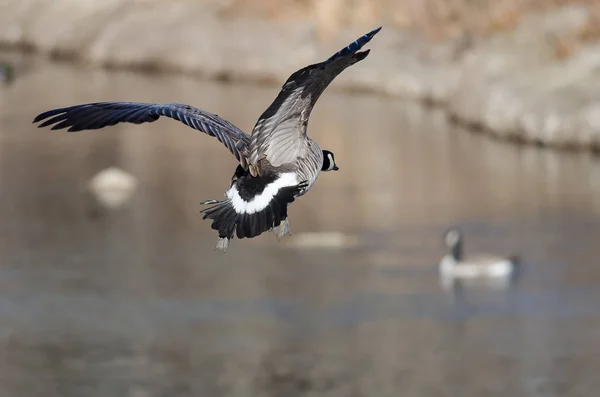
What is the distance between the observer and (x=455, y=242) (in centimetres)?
2545

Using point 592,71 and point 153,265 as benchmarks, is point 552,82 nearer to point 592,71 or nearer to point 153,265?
point 592,71

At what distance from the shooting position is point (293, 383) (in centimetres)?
2327

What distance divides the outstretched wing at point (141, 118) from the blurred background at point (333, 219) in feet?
43.0

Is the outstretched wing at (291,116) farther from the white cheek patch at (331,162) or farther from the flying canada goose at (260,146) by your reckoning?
the white cheek patch at (331,162)

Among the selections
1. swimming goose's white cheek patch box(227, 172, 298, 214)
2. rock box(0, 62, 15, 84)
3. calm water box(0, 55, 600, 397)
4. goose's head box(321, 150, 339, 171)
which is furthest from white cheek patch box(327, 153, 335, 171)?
rock box(0, 62, 15, 84)

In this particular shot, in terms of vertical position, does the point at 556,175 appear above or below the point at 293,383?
above

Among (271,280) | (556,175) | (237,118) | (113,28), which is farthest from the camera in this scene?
(113,28)

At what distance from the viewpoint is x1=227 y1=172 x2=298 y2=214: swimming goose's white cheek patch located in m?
9.56

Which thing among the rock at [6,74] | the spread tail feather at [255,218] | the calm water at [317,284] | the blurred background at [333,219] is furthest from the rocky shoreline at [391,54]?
the spread tail feather at [255,218]

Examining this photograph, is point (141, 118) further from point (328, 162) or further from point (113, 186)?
point (113, 186)

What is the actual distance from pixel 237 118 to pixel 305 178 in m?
27.9

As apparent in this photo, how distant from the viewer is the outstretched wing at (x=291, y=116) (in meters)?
9.14

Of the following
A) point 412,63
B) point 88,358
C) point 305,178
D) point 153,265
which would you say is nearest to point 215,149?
point 412,63

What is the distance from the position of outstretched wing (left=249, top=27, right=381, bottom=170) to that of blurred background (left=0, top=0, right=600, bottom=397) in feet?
43.3
